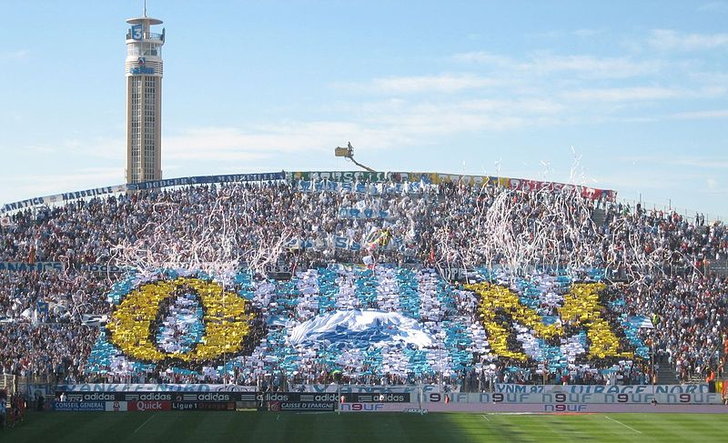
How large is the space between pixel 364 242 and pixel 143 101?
299 feet

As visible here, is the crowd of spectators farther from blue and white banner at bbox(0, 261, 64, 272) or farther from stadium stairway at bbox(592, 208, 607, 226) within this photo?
blue and white banner at bbox(0, 261, 64, 272)

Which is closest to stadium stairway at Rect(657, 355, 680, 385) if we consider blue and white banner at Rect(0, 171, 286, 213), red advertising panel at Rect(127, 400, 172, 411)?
red advertising panel at Rect(127, 400, 172, 411)

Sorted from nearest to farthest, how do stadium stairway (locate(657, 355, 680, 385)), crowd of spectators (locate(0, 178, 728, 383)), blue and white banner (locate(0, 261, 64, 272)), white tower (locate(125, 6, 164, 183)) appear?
1. stadium stairway (locate(657, 355, 680, 385))
2. crowd of spectators (locate(0, 178, 728, 383))
3. blue and white banner (locate(0, 261, 64, 272))
4. white tower (locate(125, 6, 164, 183))

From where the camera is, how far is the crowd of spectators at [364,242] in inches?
2625

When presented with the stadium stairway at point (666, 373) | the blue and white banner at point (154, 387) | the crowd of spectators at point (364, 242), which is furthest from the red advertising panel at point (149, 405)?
the stadium stairway at point (666, 373)

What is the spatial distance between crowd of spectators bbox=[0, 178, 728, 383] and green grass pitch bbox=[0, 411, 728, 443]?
9.70 metres

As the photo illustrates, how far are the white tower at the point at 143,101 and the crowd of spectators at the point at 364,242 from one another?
78.6 m

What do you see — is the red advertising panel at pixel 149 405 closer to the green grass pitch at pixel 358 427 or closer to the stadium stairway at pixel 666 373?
the green grass pitch at pixel 358 427

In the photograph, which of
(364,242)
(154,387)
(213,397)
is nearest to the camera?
(213,397)

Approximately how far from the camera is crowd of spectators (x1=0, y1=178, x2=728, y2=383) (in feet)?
219

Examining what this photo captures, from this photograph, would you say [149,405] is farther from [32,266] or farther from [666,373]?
[666,373]

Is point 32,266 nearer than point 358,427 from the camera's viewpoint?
No

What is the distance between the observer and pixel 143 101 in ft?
538

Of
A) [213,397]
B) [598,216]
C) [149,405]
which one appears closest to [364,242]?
[598,216]
